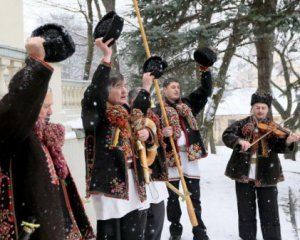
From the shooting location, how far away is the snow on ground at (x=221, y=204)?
540cm

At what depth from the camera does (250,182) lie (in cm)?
504

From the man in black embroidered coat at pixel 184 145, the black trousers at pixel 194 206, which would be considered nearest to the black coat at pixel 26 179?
the man in black embroidered coat at pixel 184 145

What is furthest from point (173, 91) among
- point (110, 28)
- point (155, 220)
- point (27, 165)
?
point (27, 165)

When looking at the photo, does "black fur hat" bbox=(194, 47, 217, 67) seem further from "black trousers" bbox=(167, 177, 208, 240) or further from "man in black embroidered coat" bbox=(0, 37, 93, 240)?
"man in black embroidered coat" bbox=(0, 37, 93, 240)

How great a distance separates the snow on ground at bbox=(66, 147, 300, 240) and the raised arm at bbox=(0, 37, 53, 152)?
3522 millimetres

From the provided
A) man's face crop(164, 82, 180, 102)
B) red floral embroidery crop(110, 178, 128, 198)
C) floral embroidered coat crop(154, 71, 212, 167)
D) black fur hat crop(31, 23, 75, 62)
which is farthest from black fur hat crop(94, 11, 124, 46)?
man's face crop(164, 82, 180, 102)

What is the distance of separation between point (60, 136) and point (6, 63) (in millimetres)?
1952

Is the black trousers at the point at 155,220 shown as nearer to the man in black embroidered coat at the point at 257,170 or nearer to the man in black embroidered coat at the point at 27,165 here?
the man in black embroidered coat at the point at 257,170

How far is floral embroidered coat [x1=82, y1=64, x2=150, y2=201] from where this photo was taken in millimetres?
3307

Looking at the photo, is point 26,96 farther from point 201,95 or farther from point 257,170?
point 201,95

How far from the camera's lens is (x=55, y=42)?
1.83 m

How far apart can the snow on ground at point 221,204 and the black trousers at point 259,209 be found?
0.80 ft

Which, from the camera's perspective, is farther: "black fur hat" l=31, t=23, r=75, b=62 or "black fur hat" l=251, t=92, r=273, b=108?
"black fur hat" l=251, t=92, r=273, b=108

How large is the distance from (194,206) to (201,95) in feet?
4.35
